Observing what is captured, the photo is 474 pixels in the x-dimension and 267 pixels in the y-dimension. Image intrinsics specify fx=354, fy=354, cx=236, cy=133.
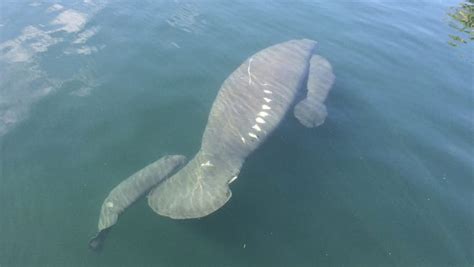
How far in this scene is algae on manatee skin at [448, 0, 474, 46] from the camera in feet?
38.2

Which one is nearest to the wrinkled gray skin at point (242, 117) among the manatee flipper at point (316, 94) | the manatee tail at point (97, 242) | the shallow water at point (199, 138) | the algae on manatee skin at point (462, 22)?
the manatee flipper at point (316, 94)

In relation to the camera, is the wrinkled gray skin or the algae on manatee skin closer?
the wrinkled gray skin

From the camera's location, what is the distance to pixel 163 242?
7324 millimetres

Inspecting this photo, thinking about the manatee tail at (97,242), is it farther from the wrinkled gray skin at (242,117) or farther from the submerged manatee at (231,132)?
the wrinkled gray skin at (242,117)

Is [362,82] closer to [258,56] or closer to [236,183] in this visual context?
[258,56]

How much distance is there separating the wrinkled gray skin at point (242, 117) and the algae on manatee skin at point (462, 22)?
178 inches

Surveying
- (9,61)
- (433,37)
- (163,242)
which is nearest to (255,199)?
(163,242)

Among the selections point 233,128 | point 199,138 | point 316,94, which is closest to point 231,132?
point 233,128

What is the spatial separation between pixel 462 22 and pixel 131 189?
1241 centimetres

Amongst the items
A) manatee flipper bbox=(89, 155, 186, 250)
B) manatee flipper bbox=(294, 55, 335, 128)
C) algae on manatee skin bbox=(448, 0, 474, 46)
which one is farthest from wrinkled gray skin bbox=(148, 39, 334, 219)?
algae on manatee skin bbox=(448, 0, 474, 46)

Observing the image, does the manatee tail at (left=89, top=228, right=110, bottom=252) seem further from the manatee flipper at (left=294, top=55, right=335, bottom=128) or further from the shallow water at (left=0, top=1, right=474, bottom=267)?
the manatee flipper at (left=294, top=55, right=335, bottom=128)

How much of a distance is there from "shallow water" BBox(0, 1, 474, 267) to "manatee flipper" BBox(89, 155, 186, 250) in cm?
22

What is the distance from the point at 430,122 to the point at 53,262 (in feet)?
35.9

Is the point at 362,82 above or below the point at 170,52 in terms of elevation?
above
